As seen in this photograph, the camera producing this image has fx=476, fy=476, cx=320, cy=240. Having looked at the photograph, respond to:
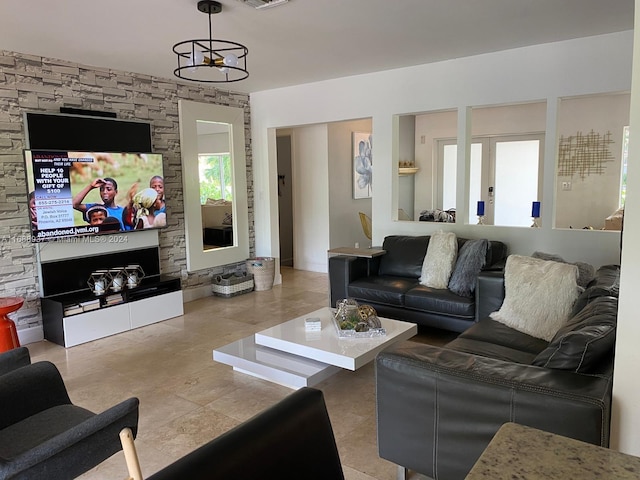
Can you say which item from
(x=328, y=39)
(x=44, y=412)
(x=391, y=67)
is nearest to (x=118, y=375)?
(x=44, y=412)

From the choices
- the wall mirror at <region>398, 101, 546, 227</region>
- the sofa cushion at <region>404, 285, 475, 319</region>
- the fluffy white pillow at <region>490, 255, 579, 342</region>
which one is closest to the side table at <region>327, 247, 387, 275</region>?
the sofa cushion at <region>404, 285, 475, 319</region>

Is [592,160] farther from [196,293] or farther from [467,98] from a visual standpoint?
[196,293]

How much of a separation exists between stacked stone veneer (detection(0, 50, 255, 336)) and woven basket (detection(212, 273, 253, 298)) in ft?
1.70

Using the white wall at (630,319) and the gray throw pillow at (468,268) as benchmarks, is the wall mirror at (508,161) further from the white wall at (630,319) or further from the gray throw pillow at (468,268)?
the white wall at (630,319)

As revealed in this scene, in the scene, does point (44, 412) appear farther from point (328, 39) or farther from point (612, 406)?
point (328, 39)

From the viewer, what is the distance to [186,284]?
5754mm

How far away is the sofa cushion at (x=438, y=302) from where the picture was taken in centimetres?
390

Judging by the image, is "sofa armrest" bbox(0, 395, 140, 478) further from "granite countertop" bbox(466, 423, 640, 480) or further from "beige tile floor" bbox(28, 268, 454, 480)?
"granite countertop" bbox(466, 423, 640, 480)

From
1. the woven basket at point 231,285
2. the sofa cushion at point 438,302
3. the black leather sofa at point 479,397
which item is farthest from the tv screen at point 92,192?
the black leather sofa at point 479,397

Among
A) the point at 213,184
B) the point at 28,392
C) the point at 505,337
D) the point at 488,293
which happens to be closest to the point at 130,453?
the point at 28,392

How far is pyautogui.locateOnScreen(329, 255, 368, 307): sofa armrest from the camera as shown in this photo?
468 cm

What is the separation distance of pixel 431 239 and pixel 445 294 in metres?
0.75

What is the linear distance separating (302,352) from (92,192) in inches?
108

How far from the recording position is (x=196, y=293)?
230 inches
